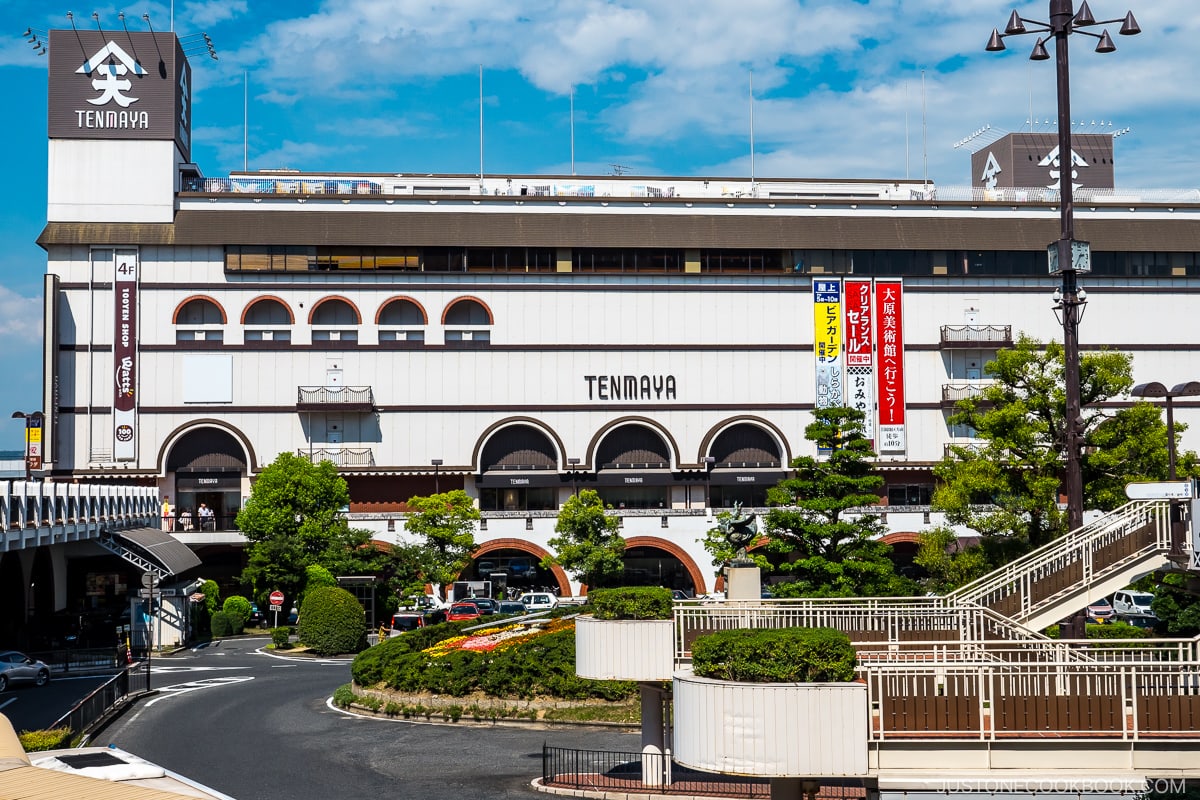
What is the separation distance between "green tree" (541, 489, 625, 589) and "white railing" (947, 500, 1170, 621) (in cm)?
3771

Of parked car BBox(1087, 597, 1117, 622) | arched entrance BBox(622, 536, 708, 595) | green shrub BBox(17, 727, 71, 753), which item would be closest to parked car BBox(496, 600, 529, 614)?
arched entrance BBox(622, 536, 708, 595)

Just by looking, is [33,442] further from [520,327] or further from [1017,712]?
[1017,712]

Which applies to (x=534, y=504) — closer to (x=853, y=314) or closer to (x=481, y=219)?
(x=481, y=219)

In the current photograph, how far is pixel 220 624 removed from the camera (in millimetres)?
55906

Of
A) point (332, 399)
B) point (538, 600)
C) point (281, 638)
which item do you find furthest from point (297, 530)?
point (538, 600)

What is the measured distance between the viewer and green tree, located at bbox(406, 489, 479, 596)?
60812 millimetres

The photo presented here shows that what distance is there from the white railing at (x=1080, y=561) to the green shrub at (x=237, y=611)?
39893 millimetres

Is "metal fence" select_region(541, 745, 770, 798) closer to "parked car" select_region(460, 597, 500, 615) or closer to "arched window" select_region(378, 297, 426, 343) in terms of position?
"parked car" select_region(460, 597, 500, 615)

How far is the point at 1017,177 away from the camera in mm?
90312

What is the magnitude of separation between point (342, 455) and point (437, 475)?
5.34 meters

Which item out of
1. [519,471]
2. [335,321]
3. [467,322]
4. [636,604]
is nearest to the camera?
[636,604]

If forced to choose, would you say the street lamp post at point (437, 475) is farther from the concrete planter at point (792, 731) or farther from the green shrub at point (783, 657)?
the concrete planter at point (792, 731)

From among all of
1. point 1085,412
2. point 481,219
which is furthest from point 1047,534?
point 481,219

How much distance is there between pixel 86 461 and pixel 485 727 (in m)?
44.3
